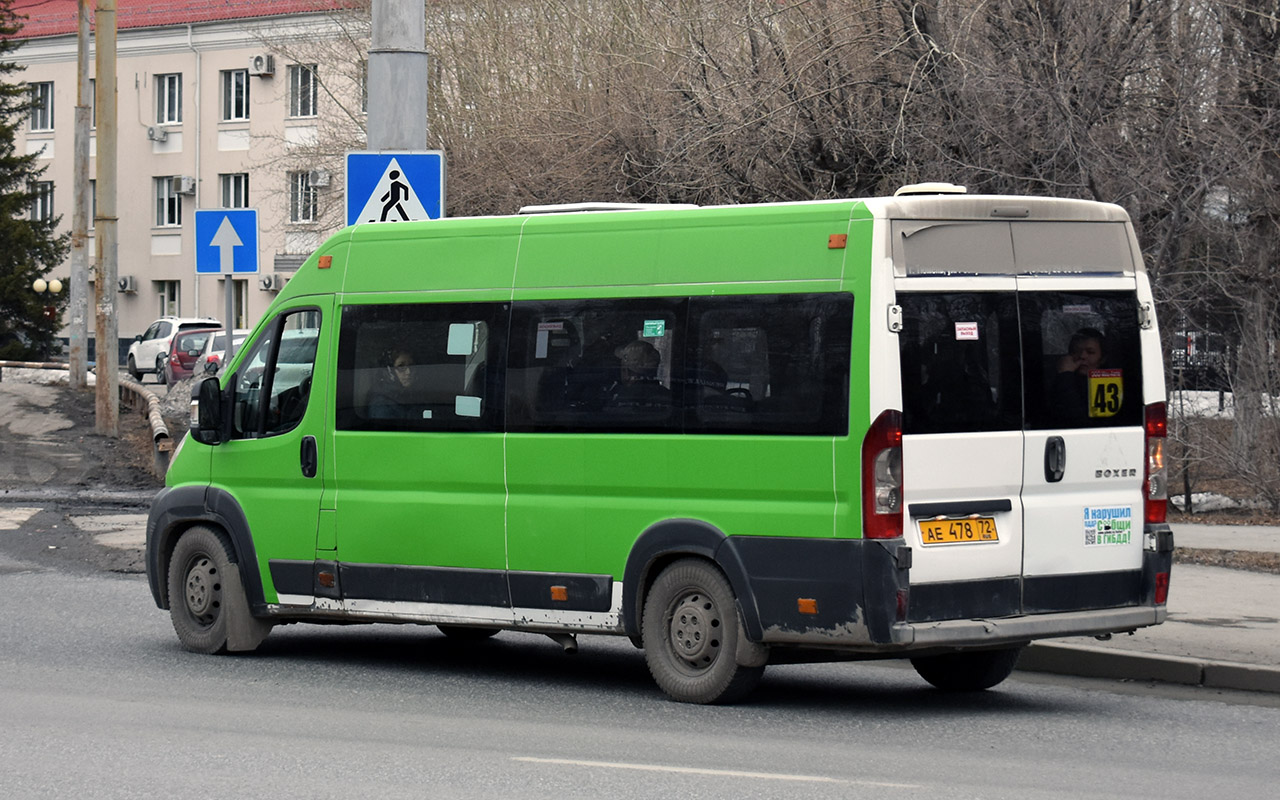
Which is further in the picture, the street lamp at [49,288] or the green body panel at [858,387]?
the street lamp at [49,288]

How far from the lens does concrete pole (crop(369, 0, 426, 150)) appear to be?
1419 cm

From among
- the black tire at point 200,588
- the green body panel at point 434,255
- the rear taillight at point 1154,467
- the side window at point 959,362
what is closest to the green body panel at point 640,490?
the side window at point 959,362

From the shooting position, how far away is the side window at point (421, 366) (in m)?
9.95

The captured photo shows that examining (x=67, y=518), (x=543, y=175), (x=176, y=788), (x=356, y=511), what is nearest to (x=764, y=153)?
(x=543, y=175)

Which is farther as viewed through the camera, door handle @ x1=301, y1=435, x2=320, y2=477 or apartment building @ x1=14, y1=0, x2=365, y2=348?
apartment building @ x1=14, y1=0, x2=365, y2=348

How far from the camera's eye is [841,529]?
27.8 ft

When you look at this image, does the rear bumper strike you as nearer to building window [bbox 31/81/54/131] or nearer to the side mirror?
the side mirror

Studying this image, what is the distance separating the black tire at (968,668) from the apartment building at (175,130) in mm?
50129

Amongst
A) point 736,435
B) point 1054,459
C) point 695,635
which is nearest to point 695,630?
point 695,635

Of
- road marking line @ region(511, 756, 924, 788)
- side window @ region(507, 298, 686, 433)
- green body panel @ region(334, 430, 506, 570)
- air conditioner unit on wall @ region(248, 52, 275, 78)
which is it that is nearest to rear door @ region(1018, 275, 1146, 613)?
side window @ region(507, 298, 686, 433)

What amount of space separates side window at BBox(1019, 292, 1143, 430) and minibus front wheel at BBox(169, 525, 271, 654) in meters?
4.71

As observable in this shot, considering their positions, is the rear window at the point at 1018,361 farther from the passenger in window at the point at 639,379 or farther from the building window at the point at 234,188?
the building window at the point at 234,188

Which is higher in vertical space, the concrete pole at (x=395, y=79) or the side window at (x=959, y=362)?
the concrete pole at (x=395, y=79)

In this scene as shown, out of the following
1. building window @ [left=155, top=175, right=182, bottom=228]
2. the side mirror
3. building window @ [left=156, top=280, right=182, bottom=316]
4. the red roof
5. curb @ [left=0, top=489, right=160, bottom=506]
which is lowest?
curb @ [left=0, top=489, right=160, bottom=506]
